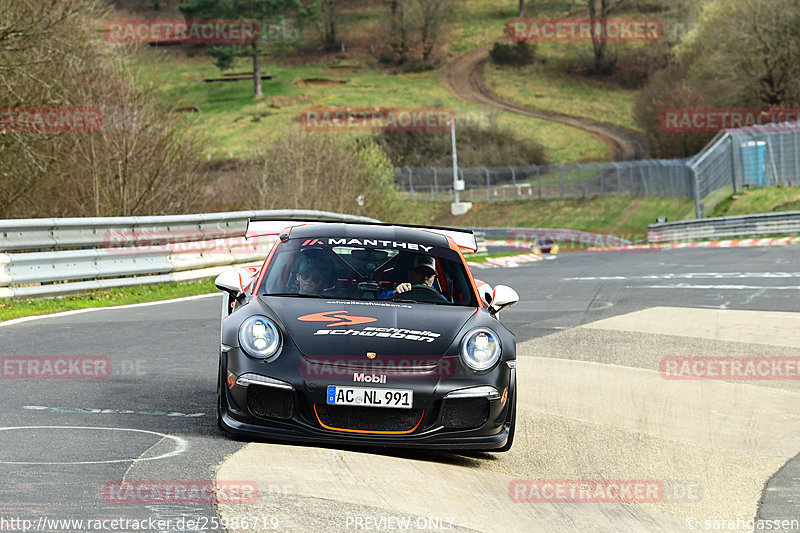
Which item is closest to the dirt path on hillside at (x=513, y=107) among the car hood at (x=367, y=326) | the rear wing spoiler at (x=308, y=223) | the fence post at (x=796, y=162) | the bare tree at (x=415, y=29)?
the bare tree at (x=415, y=29)

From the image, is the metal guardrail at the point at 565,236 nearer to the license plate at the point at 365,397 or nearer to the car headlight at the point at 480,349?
the car headlight at the point at 480,349

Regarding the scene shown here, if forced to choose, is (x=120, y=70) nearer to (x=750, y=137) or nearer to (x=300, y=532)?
(x=300, y=532)

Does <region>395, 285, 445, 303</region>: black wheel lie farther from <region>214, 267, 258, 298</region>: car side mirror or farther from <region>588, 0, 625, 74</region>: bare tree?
<region>588, 0, 625, 74</region>: bare tree

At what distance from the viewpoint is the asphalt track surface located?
4.87 meters

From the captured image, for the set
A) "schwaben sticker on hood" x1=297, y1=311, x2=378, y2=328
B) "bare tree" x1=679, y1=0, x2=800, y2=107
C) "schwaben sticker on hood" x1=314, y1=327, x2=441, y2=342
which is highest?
"bare tree" x1=679, y1=0, x2=800, y2=107

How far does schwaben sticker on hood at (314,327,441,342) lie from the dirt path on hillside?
84.5 m

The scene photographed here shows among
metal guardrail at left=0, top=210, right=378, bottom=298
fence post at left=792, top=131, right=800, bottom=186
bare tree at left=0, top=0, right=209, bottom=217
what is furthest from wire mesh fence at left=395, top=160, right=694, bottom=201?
metal guardrail at left=0, top=210, right=378, bottom=298

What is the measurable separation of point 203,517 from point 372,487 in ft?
3.27

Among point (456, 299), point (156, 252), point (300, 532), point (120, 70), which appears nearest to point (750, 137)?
point (120, 70)

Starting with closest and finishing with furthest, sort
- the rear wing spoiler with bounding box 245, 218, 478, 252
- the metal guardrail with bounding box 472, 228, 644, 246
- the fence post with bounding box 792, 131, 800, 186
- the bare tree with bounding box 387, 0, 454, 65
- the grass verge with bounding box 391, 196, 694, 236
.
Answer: the rear wing spoiler with bounding box 245, 218, 478, 252, the fence post with bounding box 792, 131, 800, 186, the metal guardrail with bounding box 472, 228, 644, 246, the grass verge with bounding box 391, 196, 694, 236, the bare tree with bounding box 387, 0, 454, 65

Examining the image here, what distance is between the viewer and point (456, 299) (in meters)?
7.29

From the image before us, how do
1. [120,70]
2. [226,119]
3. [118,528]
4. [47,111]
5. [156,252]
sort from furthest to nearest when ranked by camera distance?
[226,119] → [120,70] → [47,111] → [156,252] → [118,528]

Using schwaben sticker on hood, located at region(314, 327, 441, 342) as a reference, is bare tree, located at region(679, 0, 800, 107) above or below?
above

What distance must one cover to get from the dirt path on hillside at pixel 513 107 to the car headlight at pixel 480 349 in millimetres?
84367
